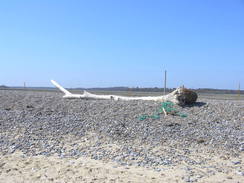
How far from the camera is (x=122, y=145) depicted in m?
9.80

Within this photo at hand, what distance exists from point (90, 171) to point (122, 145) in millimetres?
2142

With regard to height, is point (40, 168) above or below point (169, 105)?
below

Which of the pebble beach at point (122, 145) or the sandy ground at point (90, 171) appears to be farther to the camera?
the pebble beach at point (122, 145)

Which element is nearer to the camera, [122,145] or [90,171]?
[90,171]

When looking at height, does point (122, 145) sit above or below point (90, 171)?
above

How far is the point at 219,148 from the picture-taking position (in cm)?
962

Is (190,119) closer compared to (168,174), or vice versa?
(168,174)

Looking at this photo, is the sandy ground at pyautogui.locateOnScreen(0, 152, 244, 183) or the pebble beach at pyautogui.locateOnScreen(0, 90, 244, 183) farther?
the pebble beach at pyautogui.locateOnScreen(0, 90, 244, 183)

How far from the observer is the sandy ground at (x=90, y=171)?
290 inches

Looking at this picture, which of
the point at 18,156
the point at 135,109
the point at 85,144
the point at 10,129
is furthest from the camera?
the point at 135,109

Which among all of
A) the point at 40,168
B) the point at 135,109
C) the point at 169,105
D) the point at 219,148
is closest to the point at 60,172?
the point at 40,168

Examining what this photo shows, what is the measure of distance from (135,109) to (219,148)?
5.46 meters

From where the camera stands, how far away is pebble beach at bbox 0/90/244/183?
7.69 metres

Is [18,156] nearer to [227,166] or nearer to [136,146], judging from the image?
[136,146]
